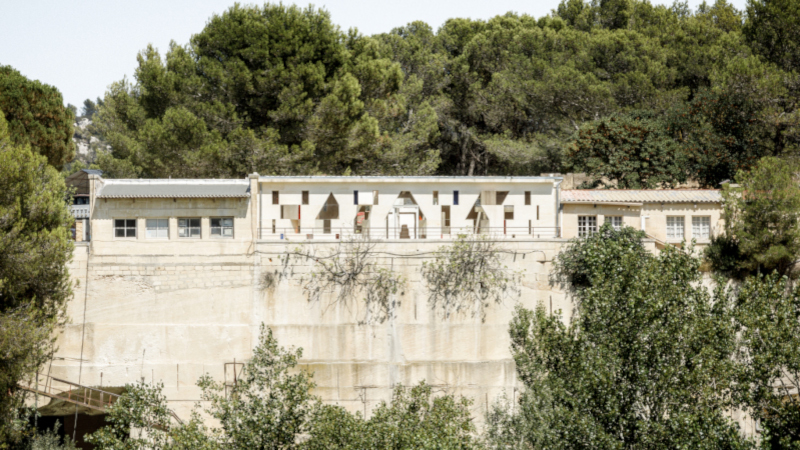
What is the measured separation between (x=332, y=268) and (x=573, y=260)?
994 centimetres

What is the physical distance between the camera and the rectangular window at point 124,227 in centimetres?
2978

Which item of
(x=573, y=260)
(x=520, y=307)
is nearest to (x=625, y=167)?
(x=573, y=260)

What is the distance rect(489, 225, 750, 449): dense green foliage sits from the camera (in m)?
19.9

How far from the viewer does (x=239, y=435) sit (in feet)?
65.9

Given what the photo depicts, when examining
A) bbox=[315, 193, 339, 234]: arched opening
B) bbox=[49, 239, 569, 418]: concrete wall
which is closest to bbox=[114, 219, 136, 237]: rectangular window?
bbox=[49, 239, 569, 418]: concrete wall

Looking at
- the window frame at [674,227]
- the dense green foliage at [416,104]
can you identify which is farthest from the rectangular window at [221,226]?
the window frame at [674,227]

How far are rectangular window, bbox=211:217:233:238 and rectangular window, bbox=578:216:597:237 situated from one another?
15309 millimetres

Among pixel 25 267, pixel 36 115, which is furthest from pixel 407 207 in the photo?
pixel 36 115

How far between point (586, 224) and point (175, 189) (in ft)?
58.7

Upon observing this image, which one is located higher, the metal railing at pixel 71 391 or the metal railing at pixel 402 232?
the metal railing at pixel 402 232

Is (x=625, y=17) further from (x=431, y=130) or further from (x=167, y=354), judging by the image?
(x=167, y=354)

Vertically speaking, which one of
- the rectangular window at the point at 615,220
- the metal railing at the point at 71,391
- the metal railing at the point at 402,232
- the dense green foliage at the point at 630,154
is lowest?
the metal railing at the point at 71,391

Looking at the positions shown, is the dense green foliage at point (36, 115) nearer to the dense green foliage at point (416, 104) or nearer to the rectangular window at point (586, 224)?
the dense green foliage at point (416, 104)

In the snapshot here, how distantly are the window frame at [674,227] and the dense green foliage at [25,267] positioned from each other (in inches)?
997
